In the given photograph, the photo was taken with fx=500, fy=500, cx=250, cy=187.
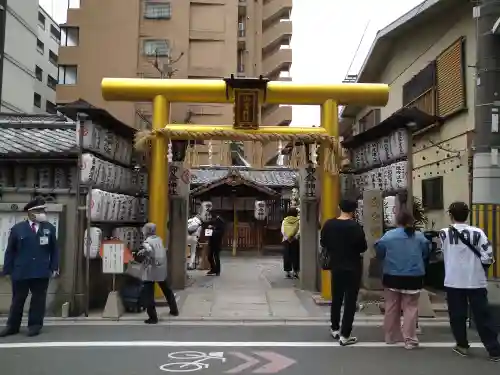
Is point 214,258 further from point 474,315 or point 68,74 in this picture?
point 68,74

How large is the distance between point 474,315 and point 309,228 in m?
5.80

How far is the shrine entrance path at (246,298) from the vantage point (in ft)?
30.1

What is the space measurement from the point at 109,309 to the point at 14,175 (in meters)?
4.76

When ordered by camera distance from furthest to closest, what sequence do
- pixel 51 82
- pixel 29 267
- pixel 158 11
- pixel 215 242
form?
pixel 51 82, pixel 158 11, pixel 215 242, pixel 29 267

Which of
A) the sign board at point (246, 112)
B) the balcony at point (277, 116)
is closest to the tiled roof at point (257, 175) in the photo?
the sign board at point (246, 112)

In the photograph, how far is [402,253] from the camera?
6766 millimetres

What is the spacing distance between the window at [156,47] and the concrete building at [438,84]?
2203 centimetres

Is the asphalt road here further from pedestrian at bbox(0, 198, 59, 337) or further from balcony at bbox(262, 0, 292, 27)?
balcony at bbox(262, 0, 292, 27)

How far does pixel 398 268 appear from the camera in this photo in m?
6.76

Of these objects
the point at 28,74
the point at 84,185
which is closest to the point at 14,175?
the point at 84,185

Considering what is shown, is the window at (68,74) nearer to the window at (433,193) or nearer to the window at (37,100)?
the window at (37,100)

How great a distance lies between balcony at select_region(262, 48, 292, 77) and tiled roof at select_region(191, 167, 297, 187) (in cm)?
1861

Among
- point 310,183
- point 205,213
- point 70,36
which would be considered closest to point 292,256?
point 310,183


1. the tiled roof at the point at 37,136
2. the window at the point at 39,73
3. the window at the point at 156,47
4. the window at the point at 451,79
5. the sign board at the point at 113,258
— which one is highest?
the window at the point at 39,73
